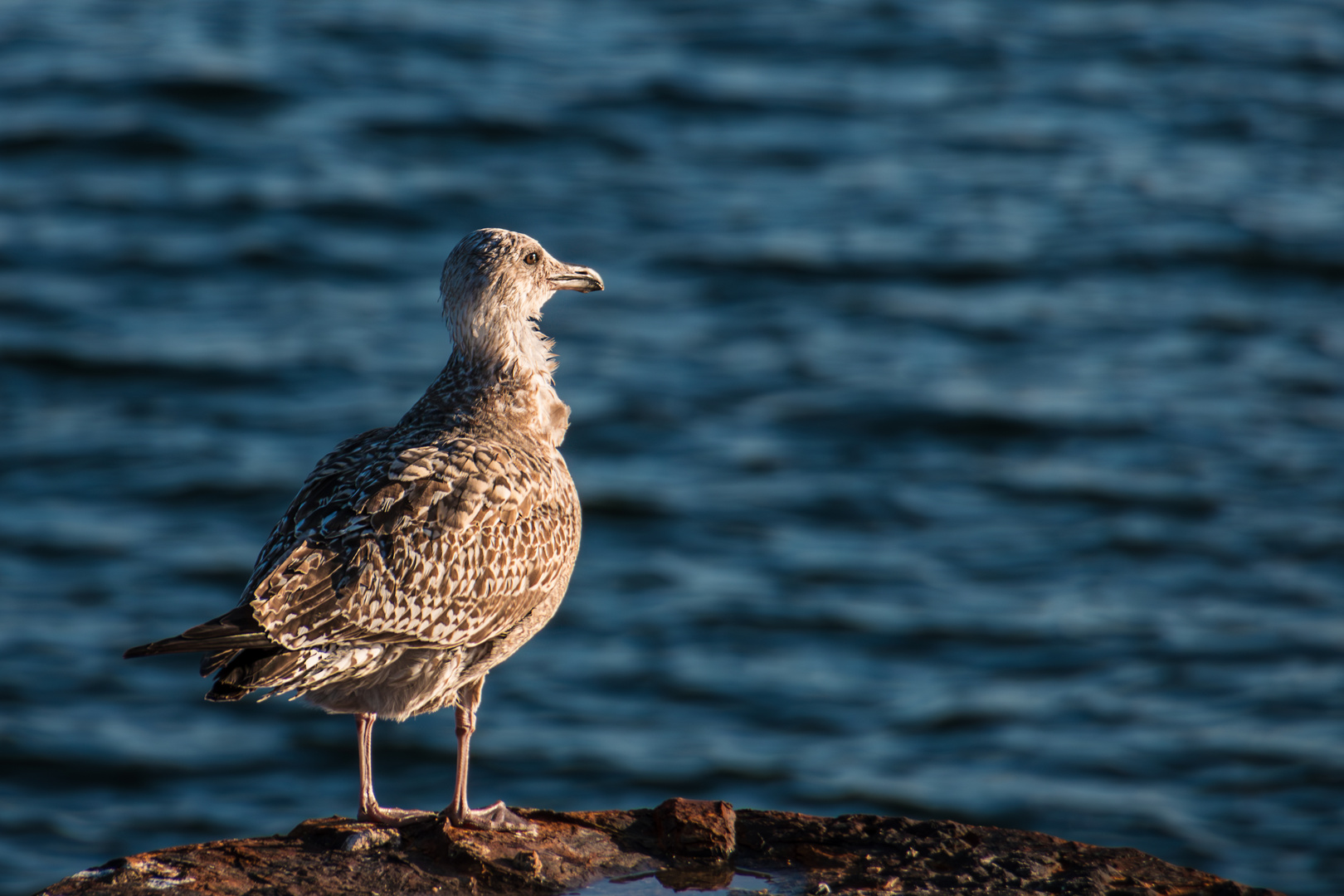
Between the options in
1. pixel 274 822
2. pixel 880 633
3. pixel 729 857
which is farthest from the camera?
pixel 880 633

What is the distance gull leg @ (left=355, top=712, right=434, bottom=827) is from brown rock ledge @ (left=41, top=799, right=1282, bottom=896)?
5.4 inches

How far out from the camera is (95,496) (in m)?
A: 23.4

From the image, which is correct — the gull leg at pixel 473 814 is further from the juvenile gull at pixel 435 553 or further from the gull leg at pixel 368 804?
the gull leg at pixel 368 804

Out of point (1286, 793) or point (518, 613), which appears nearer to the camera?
point (518, 613)

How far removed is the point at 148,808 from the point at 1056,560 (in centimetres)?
1248

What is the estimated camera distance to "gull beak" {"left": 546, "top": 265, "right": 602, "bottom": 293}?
9.37 meters

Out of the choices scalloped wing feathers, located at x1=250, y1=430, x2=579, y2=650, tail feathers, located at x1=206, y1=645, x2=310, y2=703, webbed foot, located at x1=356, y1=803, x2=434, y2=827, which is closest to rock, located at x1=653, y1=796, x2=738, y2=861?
webbed foot, located at x1=356, y1=803, x2=434, y2=827

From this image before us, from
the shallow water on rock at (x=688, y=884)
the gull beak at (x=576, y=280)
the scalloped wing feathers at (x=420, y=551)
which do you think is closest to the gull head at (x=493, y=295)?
the gull beak at (x=576, y=280)

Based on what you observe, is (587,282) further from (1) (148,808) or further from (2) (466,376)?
(1) (148,808)

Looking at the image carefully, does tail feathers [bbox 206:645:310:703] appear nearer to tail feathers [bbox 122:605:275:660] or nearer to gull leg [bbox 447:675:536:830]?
tail feathers [bbox 122:605:275:660]

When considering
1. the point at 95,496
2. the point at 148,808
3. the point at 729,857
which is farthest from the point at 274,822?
the point at 729,857

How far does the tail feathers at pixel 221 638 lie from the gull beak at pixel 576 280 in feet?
10.5

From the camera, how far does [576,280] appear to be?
9.51 metres

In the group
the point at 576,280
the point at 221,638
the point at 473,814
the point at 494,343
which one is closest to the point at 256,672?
the point at 221,638
